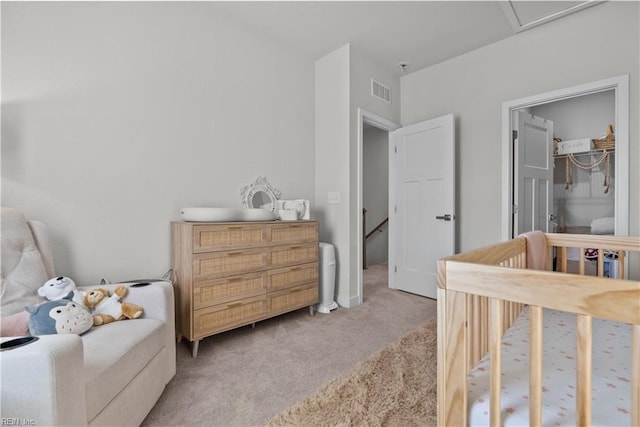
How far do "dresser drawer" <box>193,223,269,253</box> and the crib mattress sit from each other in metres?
1.60

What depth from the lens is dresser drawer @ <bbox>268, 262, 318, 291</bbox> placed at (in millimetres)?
2309

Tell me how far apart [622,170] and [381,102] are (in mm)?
2130

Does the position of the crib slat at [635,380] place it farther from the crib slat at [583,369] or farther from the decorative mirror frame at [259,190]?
the decorative mirror frame at [259,190]

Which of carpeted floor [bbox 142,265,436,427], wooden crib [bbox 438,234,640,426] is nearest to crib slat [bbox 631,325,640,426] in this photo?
wooden crib [bbox 438,234,640,426]

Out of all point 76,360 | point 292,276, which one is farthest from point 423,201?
point 76,360

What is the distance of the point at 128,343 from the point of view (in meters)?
1.20

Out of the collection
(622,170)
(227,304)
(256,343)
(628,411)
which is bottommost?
(256,343)

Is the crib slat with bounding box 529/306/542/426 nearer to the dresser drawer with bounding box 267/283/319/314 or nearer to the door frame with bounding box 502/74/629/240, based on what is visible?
the dresser drawer with bounding box 267/283/319/314

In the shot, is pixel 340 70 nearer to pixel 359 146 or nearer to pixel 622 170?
pixel 359 146

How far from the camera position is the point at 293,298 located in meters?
2.44

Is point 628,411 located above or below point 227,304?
above

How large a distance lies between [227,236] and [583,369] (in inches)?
73.2

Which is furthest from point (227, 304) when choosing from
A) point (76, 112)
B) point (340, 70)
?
point (340, 70)

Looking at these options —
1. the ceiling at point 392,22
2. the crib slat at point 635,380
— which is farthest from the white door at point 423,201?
the crib slat at point 635,380
